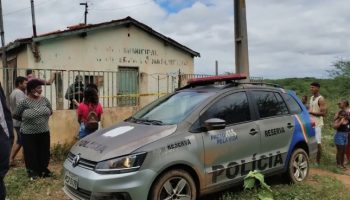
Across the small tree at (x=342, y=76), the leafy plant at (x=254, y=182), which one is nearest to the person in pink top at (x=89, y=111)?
the leafy plant at (x=254, y=182)

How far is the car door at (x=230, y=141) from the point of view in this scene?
5.35m

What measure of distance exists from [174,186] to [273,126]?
6.50 feet

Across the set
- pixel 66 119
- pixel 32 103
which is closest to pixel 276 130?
pixel 32 103

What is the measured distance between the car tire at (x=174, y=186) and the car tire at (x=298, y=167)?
2.03 metres

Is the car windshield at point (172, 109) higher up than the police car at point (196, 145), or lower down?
higher up

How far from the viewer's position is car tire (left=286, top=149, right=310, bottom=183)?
652cm

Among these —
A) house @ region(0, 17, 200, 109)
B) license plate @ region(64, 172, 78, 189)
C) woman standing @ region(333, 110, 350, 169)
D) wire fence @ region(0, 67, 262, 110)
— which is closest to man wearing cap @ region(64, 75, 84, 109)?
wire fence @ region(0, 67, 262, 110)

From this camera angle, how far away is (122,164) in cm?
466

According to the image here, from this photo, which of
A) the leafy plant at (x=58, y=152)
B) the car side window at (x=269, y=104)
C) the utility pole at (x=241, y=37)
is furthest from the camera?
the utility pole at (x=241, y=37)

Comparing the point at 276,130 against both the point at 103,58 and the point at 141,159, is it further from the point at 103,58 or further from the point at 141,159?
the point at 103,58

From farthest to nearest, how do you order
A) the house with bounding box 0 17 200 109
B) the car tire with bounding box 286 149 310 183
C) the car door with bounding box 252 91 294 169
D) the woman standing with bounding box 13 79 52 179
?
the house with bounding box 0 17 200 109, the woman standing with bounding box 13 79 52 179, the car tire with bounding box 286 149 310 183, the car door with bounding box 252 91 294 169

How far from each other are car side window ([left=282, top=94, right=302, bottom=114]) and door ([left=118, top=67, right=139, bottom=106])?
4766 mm

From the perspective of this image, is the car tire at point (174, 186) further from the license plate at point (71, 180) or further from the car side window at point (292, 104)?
the car side window at point (292, 104)

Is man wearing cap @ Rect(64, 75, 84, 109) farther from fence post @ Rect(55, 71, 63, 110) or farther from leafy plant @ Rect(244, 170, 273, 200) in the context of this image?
leafy plant @ Rect(244, 170, 273, 200)
